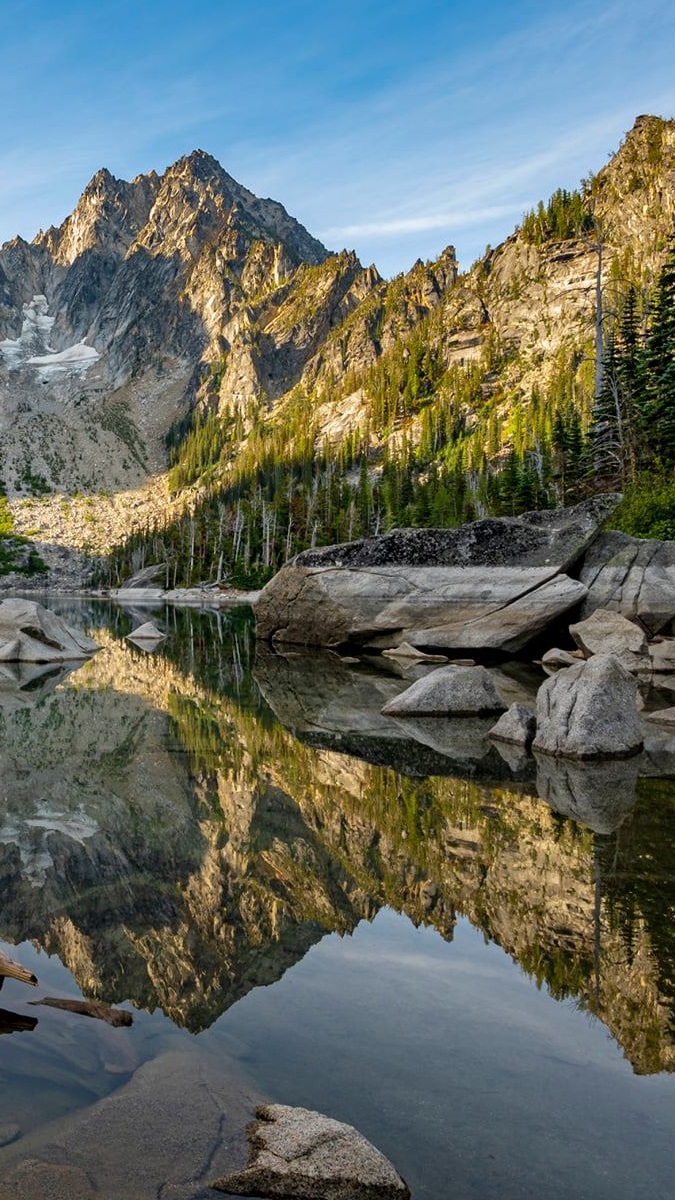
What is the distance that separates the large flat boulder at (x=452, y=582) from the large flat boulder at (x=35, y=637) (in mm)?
9323

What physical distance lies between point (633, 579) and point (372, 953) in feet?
73.1

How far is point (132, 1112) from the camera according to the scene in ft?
13.7

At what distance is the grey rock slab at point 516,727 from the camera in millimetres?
13648

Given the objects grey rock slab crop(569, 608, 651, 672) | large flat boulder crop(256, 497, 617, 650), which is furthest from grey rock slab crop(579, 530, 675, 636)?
grey rock slab crop(569, 608, 651, 672)

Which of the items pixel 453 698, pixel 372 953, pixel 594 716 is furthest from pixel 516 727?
pixel 372 953

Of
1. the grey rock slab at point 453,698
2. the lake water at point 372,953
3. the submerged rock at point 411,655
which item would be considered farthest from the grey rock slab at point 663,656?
the lake water at point 372,953

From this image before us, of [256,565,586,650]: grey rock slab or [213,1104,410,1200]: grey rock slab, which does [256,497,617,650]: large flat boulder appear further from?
[213,1104,410,1200]: grey rock slab

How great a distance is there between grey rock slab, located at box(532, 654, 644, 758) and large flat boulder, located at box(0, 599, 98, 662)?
21901mm

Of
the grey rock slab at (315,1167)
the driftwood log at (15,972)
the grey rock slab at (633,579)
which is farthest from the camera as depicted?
the grey rock slab at (633,579)

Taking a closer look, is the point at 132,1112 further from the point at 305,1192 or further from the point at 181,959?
the point at 181,959

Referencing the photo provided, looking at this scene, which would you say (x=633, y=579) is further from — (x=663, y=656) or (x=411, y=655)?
(x=411, y=655)

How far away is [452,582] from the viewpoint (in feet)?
88.0

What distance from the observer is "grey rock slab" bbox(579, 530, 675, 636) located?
25.3m

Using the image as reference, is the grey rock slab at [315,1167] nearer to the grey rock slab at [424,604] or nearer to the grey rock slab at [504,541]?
the grey rock slab at [424,604]
